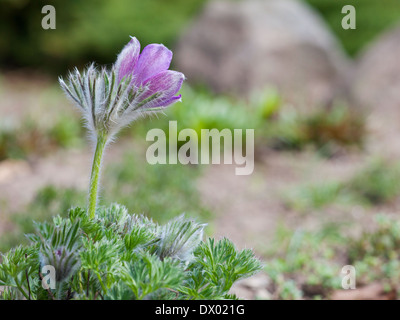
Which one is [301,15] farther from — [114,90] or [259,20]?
[114,90]

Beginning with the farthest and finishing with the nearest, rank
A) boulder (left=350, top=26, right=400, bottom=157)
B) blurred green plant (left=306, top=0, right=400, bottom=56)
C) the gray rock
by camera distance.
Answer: blurred green plant (left=306, top=0, right=400, bottom=56), the gray rock, boulder (left=350, top=26, right=400, bottom=157)

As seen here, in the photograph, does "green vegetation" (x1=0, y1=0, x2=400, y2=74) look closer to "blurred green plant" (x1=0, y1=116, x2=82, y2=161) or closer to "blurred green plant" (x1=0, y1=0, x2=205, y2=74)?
"blurred green plant" (x1=0, y1=0, x2=205, y2=74)

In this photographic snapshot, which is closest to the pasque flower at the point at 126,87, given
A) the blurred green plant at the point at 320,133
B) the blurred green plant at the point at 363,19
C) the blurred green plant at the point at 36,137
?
the blurred green plant at the point at 36,137

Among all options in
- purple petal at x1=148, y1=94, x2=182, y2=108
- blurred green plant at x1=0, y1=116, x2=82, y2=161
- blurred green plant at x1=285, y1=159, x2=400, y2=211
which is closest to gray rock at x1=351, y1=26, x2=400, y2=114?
blurred green plant at x1=285, y1=159, x2=400, y2=211

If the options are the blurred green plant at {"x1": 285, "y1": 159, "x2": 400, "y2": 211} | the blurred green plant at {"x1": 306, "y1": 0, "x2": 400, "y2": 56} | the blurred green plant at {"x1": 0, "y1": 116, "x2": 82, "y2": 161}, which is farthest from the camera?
the blurred green plant at {"x1": 306, "y1": 0, "x2": 400, "y2": 56}

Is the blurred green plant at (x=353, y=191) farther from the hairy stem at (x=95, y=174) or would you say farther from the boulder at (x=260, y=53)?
the hairy stem at (x=95, y=174)

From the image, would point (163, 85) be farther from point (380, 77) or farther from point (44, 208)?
point (380, 77)

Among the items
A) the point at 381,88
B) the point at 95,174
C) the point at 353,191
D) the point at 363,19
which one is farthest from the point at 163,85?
the point at 363,19
